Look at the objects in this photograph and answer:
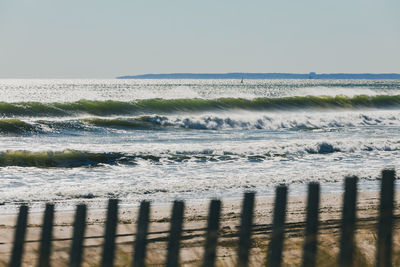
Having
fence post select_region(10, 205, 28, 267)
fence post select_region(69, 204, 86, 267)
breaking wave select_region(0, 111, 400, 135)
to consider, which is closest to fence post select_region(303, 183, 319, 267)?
fence post select_region(69, 204, 86, 267)

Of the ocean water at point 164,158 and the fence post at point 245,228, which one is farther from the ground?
the fence post at point 245,228

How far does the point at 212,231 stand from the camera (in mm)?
2861

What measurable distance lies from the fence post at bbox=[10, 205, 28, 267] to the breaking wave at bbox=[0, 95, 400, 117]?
30.3m

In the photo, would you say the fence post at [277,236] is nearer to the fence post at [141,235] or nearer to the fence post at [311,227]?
the fence post at [311,227]

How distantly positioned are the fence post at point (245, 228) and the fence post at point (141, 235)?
0.42 metres

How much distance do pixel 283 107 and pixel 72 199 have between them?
3319 cm

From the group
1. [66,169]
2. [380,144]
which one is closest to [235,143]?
[380,144]

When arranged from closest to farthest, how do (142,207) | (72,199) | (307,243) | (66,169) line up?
1. (142,207)
2. (307,243)
3. (72,199)
4. (66,169)

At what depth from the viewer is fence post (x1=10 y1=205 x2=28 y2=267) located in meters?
2.69

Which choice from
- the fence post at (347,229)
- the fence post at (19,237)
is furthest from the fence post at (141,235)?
the fence post at (347,229)

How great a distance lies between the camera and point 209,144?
66.3ft

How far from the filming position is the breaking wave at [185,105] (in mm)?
33316

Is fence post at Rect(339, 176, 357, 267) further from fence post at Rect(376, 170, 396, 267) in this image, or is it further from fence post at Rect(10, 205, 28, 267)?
fence post at Rect(10, 205, 28, 267)

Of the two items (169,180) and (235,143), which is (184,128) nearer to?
(235,143)
